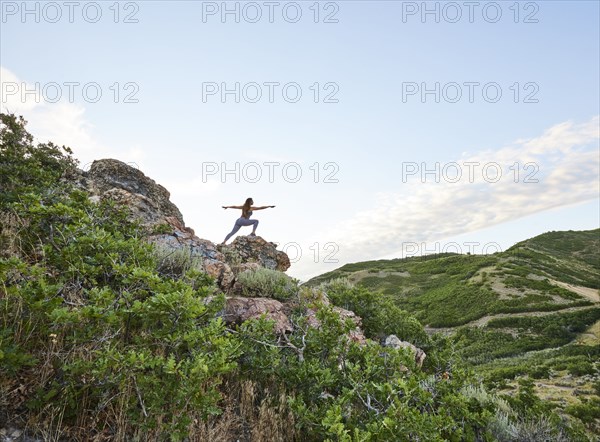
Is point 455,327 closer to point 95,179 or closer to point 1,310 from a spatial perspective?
point 95,179

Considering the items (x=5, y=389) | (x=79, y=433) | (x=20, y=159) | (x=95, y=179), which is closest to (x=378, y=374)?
(x=79, y=433)

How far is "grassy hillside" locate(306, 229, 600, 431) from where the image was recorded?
16844 millimetres

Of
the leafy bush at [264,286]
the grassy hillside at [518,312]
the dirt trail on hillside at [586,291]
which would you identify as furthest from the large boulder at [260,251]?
the dirt trail on hillside at [586,291]

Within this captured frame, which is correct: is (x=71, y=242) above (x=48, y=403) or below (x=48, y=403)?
above

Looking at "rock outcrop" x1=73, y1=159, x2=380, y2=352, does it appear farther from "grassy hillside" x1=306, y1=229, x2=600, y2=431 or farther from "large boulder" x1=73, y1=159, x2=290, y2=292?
"grassy hillside" x1=306, y1=229, x2=600, y2=431

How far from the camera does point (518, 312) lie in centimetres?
3291

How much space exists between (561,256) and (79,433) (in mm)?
78853

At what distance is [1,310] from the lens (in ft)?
13.1

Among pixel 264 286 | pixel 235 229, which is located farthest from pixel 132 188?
pixel 264 286

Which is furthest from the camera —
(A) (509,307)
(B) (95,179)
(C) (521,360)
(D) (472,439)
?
(A) (509,307)

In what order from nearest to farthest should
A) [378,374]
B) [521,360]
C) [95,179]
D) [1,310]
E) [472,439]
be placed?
[1,310]
[472,439]
[378,374]
[95,179]
[521,360]

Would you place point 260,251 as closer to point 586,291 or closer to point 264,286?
point 264,286

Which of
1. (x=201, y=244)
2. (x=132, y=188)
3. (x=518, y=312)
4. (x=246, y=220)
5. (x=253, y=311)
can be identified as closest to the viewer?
(x=253, y=311)

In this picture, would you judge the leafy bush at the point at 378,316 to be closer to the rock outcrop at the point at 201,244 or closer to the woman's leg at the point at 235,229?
the rock outcrop at the point at 201,244
